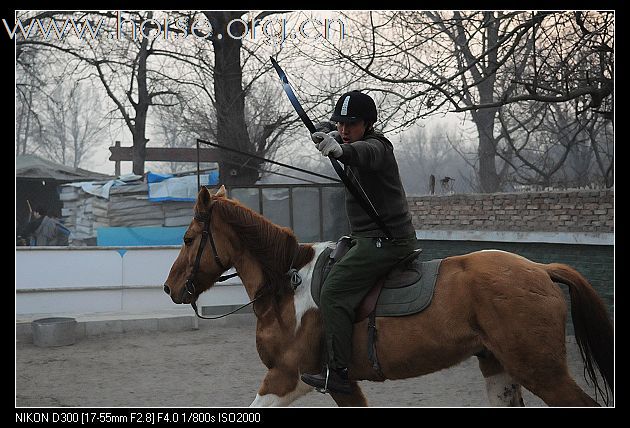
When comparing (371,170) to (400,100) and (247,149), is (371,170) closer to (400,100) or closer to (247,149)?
(400,100)

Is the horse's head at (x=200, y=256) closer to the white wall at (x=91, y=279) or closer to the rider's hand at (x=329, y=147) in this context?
the rider's hand at (x=329, y=147)

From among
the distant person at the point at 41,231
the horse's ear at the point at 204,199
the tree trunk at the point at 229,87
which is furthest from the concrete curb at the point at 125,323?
the horse's ear at the point at 204,199

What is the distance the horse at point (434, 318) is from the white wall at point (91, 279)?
6.66m

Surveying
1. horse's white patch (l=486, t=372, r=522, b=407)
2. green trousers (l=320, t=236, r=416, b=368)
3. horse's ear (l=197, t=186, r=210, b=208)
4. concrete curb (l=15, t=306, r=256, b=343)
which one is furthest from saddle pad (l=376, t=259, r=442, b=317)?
concrete curb (l=15, t=306, r=256, b=343)

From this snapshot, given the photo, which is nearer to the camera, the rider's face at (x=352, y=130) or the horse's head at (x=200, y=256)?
the rider's face at (x=352, y=130)

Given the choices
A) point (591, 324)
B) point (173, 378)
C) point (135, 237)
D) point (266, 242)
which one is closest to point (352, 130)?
point (266, 242)

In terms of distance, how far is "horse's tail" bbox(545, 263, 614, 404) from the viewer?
173 inches

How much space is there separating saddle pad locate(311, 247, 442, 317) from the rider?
0.35 feet

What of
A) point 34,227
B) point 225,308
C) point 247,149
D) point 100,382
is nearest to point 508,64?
point 247,149

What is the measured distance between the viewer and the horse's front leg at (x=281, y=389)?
4.55 m

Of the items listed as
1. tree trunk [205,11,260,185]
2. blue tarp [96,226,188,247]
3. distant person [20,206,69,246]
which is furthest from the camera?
distant person [20,206,69,246]

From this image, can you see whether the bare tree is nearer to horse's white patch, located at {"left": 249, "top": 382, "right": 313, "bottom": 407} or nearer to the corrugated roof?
horse's white patch, located at {"left": 249, "top": 382, "right": 313, "bottom": 407}

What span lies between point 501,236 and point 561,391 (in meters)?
6.79

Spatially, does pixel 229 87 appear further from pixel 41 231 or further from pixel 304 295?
pixel 304 295
